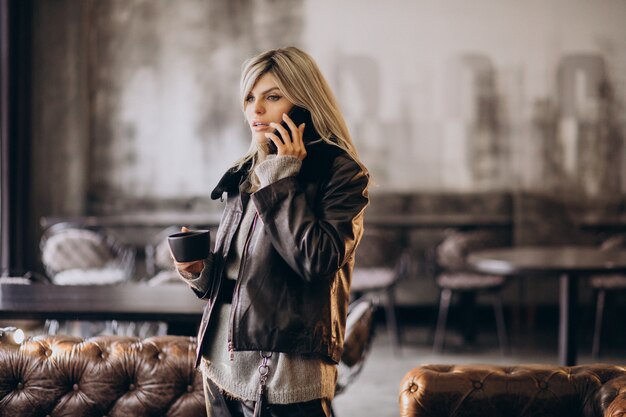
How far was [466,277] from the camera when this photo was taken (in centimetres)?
607

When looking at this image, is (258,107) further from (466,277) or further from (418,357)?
(466,277)

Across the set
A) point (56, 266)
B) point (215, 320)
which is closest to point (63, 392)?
point (215, 320)

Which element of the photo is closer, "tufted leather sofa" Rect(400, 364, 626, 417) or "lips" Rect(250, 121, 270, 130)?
→ "lips" Rect(250, 121, 270, 130)

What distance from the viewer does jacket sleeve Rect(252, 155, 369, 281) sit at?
1.54 metres

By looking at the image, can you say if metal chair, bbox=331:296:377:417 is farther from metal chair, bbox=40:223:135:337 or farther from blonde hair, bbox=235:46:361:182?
metal chair, bbox=40:223:135:337

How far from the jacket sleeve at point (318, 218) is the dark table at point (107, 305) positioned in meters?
1.36

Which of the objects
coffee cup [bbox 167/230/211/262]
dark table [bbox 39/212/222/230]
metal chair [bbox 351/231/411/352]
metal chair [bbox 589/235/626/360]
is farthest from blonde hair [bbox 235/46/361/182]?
dark table [bbox 39/212/222/230]

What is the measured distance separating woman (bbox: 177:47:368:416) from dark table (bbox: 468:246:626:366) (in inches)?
107

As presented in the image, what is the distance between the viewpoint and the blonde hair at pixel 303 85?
1656mm

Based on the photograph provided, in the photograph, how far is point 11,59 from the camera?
6.75 m

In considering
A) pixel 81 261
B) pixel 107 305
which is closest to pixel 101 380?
pixel 107 305

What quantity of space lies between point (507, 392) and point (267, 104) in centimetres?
102

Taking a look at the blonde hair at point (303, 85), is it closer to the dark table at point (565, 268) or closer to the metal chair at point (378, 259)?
the dark table at point (565, 268)

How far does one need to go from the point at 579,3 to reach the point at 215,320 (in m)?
6.36
